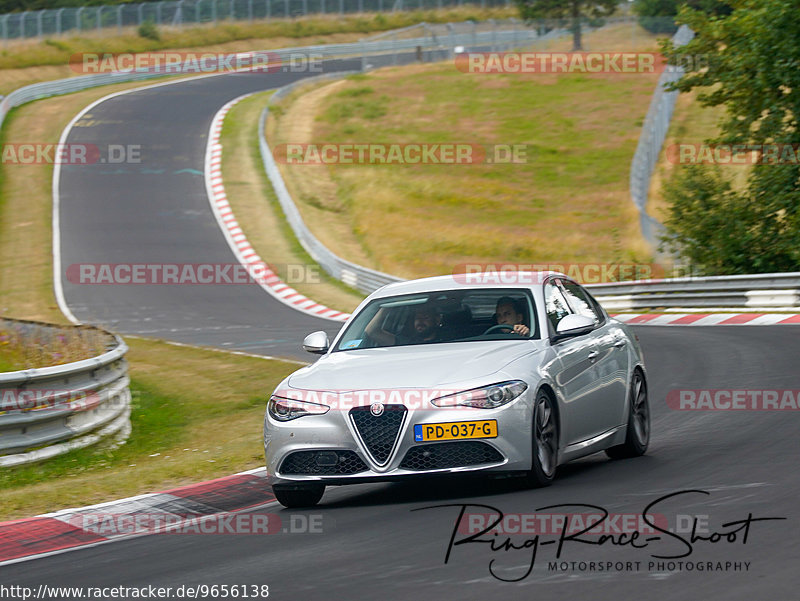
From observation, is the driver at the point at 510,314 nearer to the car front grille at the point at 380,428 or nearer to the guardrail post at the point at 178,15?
the car front grille at the point at 380,428

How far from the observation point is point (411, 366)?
8.09 metres

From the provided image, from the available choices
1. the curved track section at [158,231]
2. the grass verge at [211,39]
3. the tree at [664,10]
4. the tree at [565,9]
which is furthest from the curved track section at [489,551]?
the tree at [565,9]

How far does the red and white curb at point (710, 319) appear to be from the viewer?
70.9 ft

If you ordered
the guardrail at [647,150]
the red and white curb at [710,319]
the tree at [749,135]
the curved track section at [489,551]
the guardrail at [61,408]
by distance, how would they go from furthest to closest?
the guardrail at [647,150], the tree at [749,135], the red and white curb at [710,319], the guardrail at [61,408], the curved track section at [489,551]

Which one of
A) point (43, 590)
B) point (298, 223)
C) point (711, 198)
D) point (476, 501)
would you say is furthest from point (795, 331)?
point (298, 223)

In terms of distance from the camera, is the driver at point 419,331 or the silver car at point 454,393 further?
the driver at point 419,331

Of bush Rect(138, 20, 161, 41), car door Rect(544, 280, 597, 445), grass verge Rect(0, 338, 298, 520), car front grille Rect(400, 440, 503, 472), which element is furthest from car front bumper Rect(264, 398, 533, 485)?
bush Rect(138, 20, 161, 41)

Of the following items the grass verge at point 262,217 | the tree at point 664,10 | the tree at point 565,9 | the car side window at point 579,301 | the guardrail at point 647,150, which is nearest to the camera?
the car side window at point 579,301

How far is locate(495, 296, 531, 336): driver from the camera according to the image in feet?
28.9

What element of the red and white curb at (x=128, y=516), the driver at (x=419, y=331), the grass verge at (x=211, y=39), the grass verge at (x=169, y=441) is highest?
the grass verge at (x=211, y=39)

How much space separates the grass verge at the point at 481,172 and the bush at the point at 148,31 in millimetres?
14714

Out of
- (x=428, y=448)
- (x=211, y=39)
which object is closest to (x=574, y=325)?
(x=428, y=448)

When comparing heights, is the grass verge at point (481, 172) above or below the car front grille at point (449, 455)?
below

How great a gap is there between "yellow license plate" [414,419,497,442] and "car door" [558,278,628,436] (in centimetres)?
137
